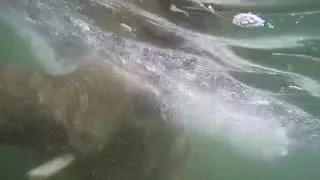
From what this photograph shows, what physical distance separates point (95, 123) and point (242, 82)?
0.58 ft

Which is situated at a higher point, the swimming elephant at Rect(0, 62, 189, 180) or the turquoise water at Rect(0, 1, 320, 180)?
the turquoise water at Rect(0, 1, 320, 180)

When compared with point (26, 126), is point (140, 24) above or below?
above

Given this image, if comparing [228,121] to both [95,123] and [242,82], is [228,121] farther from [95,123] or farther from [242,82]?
[95,123]

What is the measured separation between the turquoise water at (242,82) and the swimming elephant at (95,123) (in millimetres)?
→ 17

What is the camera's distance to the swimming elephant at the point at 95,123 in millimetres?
805

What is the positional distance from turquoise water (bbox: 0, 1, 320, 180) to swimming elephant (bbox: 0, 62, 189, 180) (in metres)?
0.02

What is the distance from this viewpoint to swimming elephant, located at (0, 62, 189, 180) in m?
0.80

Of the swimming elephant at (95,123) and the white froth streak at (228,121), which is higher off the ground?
the white froth streak at (228,121)

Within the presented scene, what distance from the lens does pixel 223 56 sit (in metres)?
0.84

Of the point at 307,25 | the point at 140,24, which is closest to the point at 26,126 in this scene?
the point at 140,24

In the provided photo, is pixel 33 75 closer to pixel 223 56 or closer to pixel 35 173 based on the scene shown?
pixel 35 173

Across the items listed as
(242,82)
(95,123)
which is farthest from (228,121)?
(95,123)

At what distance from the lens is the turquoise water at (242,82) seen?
808 mm

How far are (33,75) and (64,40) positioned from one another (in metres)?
0.05
